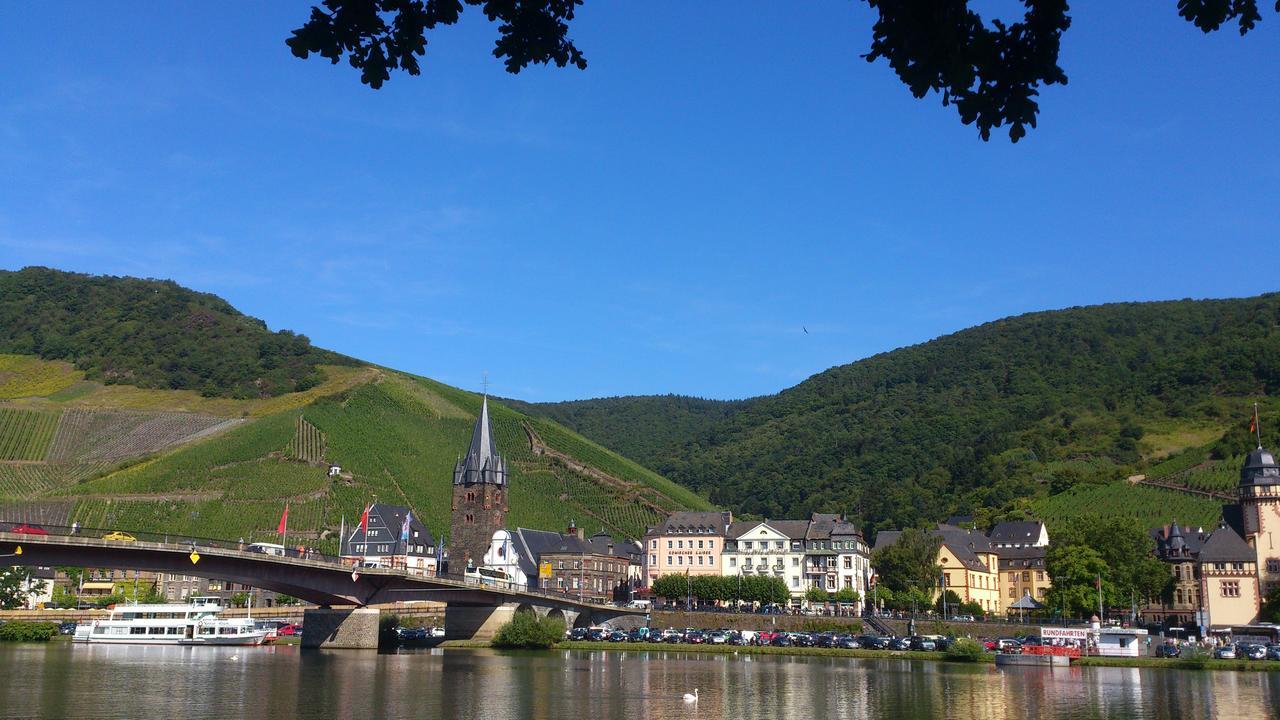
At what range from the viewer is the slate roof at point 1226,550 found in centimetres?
11081

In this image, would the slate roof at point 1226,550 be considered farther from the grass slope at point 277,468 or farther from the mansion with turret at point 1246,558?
the grass slope at point 277,468

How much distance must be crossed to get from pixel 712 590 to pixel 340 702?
78592 millimetres

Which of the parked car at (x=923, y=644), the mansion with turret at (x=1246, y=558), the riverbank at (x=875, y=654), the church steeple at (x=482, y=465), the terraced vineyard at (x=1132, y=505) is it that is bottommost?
the riverbank at (x=875, y=654)

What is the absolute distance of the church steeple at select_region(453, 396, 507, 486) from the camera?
13250cm

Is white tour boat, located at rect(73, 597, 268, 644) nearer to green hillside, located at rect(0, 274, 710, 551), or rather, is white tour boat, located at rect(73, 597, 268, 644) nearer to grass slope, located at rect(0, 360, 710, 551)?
grass slope, located at rect(0, 360, 710, 551)

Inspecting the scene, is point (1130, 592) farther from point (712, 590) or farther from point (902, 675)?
point (902, 675)

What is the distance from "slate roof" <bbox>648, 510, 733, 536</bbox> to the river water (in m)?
52.5

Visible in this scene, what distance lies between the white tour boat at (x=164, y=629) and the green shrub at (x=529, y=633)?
20669 millimetres

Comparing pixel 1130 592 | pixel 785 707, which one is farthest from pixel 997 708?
pixel 1130 592

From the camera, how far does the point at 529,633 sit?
9088cm

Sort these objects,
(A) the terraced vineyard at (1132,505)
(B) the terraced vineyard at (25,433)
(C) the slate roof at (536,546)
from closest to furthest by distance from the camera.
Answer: (C) the slate roof at (536,546) → (A) the terraced vineyard at (1132,505) → (B) the terraced vineyard at (25,433)

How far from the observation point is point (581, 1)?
10.2 m

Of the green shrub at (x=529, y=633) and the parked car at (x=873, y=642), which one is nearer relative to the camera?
the parked car at (x=873, y=642)

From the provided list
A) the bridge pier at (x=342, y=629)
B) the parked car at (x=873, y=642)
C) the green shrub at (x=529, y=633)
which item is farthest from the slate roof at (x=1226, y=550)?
the bridge pier at (x=342, y=629)
